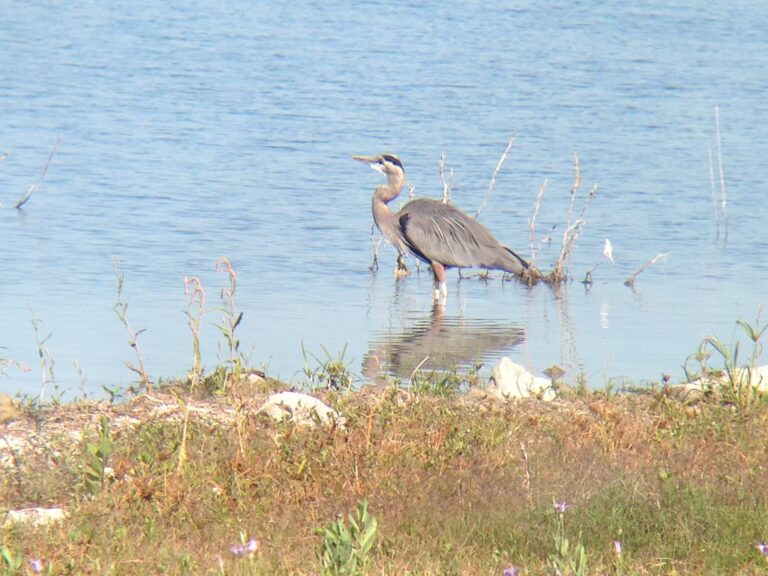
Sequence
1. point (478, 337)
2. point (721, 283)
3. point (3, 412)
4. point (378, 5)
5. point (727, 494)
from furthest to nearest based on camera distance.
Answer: point (378, 5) < point (721, 283) < point (478, 337) < point (3, 412) < point (727, 494)

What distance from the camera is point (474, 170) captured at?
14328 mm

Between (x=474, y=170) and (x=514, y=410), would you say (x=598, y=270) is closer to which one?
(x=474, y=170)

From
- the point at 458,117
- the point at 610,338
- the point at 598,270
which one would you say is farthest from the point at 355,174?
the point at 610,338

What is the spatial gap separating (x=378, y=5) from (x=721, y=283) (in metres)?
14.0

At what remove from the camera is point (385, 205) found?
11797 millimetres

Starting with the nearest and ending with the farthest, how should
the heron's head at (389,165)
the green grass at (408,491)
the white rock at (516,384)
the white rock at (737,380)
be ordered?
the green grass at (408,491) < the white rock at (737,380) < the white rock at (516,384) < the heron's head at (389,165)

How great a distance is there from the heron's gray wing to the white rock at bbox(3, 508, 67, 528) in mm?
6610

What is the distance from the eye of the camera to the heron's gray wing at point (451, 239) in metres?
11.0

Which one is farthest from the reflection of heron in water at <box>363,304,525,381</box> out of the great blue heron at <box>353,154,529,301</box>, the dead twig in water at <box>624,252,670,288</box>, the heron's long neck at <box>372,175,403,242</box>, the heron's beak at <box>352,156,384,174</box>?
the heron's beak at <box>352,156,384,174</box>

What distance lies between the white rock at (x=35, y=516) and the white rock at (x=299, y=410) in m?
1.09

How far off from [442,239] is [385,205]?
0.85m

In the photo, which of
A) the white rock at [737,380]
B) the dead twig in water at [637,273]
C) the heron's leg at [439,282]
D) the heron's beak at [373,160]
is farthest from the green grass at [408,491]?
the heron's beak at [373,160]

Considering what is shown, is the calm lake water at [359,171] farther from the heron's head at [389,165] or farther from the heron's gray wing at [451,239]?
the heron's head at [389,165]

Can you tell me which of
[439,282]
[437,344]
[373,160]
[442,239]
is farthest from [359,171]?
[437,344]
